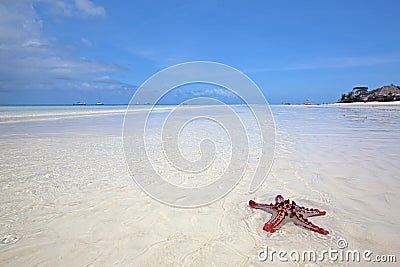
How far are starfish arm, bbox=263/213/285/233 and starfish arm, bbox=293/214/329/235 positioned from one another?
0.19 meters

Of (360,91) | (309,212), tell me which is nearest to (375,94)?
(360,91)

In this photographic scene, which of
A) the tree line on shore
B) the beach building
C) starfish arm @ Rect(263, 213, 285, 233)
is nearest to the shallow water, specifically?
starfish arm @ Rect(263, 213, 285, 233)

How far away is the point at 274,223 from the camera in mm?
3240

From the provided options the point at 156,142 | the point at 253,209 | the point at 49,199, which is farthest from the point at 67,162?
the point at 253,209

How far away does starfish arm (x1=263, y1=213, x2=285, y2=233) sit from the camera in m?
3.19

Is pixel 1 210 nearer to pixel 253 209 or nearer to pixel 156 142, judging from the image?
pixel 253 209

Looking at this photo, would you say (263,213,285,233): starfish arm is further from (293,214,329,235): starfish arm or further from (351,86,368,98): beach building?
(351,86,368,98): beach building

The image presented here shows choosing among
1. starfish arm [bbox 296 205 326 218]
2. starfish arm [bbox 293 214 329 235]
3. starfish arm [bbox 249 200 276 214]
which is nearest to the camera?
starfish arm [bbox 293 214 329 235]

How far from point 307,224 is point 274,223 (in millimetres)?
436

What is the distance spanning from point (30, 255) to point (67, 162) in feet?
14.5

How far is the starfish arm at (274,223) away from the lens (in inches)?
126

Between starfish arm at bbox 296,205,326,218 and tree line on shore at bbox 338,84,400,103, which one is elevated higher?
tree line on shore at bbox 338,84,400,103

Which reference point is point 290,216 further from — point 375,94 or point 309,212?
point 375,94

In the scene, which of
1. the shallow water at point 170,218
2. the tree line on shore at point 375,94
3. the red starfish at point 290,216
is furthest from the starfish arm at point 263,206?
the tree line on shore at point 375,94
